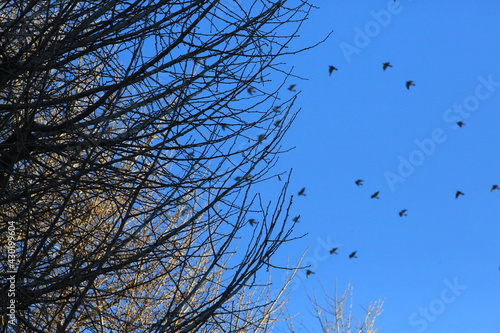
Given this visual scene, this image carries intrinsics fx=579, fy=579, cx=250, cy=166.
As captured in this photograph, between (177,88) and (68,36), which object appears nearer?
(68,36)

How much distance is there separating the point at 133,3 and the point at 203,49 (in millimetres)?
510

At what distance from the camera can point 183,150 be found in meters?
3.75

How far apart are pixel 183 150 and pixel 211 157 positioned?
24 cm

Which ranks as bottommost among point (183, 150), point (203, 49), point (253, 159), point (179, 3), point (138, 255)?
point (138, 255)

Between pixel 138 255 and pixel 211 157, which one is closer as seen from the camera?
pixel 138 255

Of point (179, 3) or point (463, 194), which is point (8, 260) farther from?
point (463, 194)

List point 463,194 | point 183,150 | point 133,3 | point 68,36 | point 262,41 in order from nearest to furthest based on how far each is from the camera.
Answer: point 68,36
point 133,3
point 183,150
point 262,41
point 463,194

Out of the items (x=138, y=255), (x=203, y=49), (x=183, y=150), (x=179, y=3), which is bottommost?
(x=138, y=255)

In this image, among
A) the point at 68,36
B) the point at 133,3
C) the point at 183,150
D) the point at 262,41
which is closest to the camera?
the point at 68,36

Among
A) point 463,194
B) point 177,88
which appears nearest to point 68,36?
point 177,88

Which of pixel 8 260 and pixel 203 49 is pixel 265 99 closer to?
pixel 203 49

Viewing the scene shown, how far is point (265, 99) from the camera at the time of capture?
3930 mm

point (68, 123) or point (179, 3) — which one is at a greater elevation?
point (179, 3)

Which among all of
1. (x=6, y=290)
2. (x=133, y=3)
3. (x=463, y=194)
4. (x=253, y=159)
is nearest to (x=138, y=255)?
(x=6, y=290)
